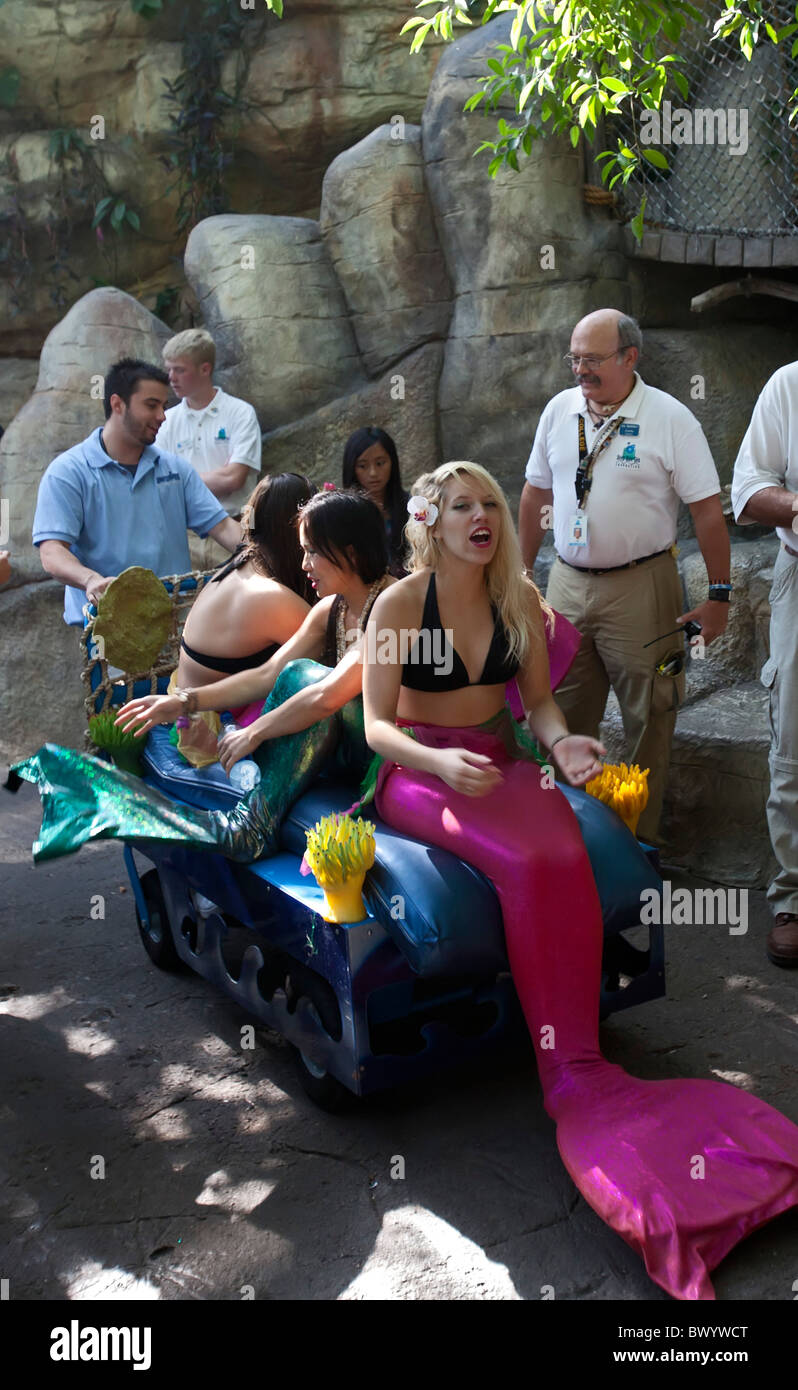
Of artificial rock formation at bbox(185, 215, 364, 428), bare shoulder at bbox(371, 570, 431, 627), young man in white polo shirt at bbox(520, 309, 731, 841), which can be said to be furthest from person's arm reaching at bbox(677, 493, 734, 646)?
artificial rock formation at bbox(185, 215, 364, 428)

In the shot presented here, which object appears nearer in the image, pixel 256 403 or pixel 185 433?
pixel 185 433

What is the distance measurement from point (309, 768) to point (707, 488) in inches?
73.8

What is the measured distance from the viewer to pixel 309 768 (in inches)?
139

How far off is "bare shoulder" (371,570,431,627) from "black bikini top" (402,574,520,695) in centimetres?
3

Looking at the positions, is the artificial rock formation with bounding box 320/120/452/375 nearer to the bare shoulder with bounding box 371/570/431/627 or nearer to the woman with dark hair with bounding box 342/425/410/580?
the woman with dark hair with bounding box 342/425/410/580

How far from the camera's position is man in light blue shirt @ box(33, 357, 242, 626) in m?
5.18

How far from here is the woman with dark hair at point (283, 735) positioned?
3328mm

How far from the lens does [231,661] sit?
13.2 feet

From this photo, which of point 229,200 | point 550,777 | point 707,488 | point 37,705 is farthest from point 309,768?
point 229,200

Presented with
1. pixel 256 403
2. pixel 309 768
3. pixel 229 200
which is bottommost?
pixel 309 768

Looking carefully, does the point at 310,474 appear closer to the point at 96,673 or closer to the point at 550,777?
the point at 96,673

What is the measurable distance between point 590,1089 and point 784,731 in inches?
66.8

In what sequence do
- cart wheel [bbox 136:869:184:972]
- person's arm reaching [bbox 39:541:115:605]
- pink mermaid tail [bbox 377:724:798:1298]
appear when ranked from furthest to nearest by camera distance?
person's arm reaching [bbox 39:541:115:605] → cart wheel [bbox 136:869:184:972] → pink mermaid tail [bbox 377:724:798:1298]
